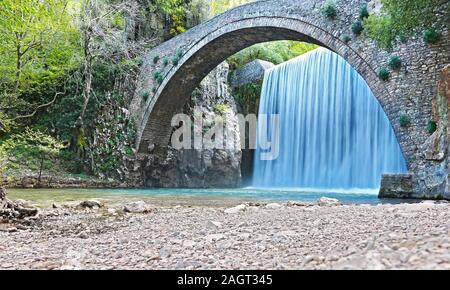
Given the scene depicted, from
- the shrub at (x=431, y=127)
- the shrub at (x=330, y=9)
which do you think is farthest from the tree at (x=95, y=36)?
the shrub at (x=431, y=127)

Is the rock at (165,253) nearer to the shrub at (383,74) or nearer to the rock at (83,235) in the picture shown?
the rock at (83,235)

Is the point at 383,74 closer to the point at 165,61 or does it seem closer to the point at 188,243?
the point at 188,243

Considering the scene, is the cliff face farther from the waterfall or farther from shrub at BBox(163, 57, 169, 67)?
shrub at BBox(163, 57, 169, 67)

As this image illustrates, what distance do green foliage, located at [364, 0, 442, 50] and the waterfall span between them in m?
4.64

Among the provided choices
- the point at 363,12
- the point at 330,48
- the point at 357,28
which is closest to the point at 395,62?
the point at 357,28

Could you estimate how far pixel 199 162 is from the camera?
1838 cm

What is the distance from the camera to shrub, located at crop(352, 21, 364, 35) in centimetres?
1055

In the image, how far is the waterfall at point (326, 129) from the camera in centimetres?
1348

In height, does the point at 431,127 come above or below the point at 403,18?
below

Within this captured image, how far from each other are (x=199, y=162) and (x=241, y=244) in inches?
602

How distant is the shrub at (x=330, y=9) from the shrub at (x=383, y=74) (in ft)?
7.70

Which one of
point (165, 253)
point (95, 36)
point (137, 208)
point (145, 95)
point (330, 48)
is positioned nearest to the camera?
point (165, 253)

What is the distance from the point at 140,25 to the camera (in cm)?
2075
